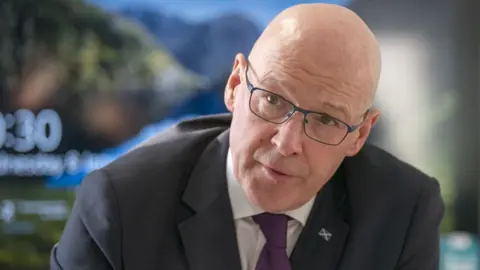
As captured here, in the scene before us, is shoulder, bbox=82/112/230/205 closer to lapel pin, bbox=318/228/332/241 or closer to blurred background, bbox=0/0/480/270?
lapel pin, bbox=318/228/332/241

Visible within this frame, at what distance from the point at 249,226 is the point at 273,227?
0.05m

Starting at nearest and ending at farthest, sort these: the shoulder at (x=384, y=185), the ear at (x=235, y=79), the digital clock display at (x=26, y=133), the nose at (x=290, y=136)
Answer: the nose at (x=290, y=136)
the ear at (x=235, y=79)
the shoulder at (x=384, y=185)
the digital clock display at (x=26, y=133)

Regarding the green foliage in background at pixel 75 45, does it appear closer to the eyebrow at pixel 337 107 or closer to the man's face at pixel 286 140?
the man's face at pixel 286 140

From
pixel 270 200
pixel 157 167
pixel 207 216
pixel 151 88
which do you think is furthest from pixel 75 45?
pixel 270 200

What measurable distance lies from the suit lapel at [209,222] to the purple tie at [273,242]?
49 mm

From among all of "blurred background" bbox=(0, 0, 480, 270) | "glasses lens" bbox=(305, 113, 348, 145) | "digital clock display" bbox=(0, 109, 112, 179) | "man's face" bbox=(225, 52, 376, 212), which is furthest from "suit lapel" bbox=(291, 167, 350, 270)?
"digital clock display" bbox=(0, 109, 112, 179)

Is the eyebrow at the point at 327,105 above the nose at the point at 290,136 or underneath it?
above

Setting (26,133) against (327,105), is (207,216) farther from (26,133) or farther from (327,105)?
(26,133)

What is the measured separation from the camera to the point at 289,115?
0.91 meters

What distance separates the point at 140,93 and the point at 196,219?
76 cm

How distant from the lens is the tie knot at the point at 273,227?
105cm

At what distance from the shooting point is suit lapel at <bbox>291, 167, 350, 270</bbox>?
106cm

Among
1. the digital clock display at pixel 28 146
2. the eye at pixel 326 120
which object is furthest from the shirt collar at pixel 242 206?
the digital clock display at pixel 28 146

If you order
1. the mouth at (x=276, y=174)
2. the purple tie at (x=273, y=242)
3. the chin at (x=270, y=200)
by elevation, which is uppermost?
the mouth at (x=276, y=174)
